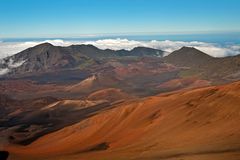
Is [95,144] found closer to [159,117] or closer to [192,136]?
[159,117]

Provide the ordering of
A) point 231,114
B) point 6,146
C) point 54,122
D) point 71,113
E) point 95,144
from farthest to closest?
point 71,113, point 54,122, point 6,146, point 95,144, point 231,114

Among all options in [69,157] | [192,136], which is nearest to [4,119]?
[69,157]

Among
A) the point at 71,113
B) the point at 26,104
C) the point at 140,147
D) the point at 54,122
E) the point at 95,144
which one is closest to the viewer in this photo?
the point at 140,147

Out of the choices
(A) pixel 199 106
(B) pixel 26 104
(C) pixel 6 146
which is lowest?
(B) pixel 26 104

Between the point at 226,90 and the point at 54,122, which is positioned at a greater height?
the point at 226,90

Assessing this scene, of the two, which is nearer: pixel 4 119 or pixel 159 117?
pixel 159 117

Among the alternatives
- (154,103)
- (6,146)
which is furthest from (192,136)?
(6,146)
